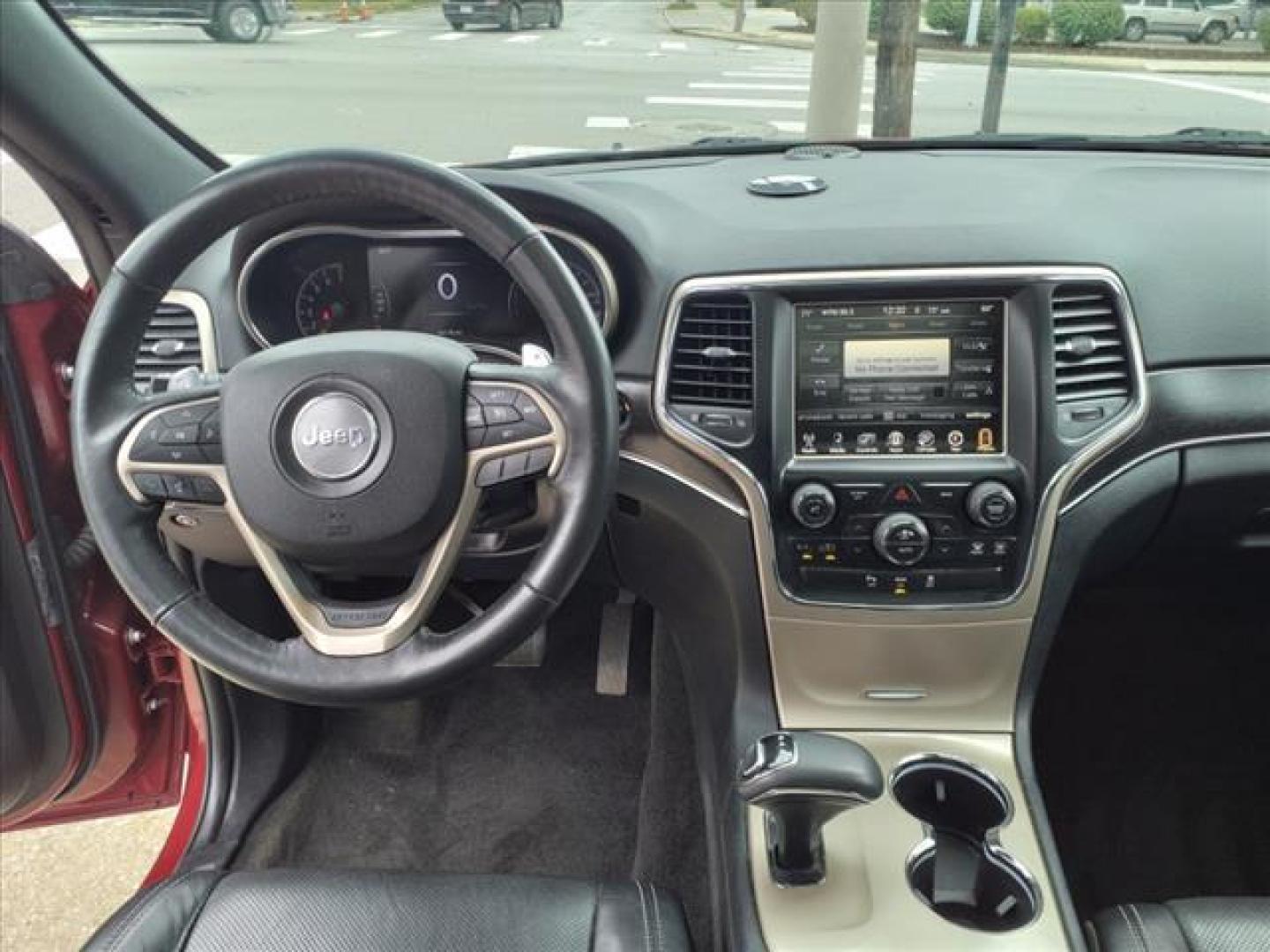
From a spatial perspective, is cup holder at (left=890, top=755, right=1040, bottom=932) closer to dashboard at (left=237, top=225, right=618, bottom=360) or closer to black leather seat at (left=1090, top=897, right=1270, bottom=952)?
black leather seat at (left=1090, top=897, right=1270, bottom=952)

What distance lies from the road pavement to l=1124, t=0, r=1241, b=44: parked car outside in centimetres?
10

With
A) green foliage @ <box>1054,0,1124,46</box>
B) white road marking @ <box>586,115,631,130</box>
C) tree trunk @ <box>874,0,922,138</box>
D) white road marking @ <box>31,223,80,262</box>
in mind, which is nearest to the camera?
white road marking @ <box>31,223,80,262</box>

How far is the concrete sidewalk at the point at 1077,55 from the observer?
5.75 ft

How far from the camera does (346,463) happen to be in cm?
116

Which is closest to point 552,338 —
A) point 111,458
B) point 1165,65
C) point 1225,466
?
point 111,458

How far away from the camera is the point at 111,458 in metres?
1.15

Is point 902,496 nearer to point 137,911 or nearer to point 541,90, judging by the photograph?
point 137,911

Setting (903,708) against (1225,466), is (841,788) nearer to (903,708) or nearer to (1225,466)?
(903,708)

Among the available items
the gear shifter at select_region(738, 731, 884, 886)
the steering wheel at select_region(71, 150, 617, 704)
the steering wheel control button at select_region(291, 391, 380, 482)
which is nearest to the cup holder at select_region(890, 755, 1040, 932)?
the gear shifter at select_region(738, 731, 884, 886)

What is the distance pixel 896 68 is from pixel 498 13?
1864 mm

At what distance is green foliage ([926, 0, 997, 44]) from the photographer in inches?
72.3

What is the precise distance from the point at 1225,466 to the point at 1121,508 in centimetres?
17

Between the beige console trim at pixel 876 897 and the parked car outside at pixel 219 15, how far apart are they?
1.76 metres

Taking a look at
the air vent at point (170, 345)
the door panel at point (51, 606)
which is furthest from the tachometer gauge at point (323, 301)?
the door panel at point (51, 606)
